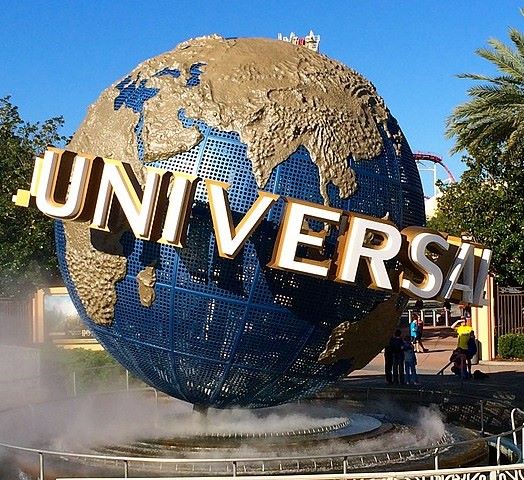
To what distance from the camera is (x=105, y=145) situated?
8.95m

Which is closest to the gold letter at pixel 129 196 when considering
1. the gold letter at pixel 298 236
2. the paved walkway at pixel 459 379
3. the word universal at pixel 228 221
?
the word universal at pixel 228 221

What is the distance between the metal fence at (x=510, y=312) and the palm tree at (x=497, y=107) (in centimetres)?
450

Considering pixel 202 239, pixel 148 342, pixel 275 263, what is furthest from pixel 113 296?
pixel 275 263

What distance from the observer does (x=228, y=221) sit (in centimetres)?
778

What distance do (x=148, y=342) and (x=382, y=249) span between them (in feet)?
8.94

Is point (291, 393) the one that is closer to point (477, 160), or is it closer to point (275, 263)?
point (275, 263)

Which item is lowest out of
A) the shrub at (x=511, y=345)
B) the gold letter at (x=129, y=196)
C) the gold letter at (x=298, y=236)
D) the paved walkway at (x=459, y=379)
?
the paved walkway at (x=459, y=379)

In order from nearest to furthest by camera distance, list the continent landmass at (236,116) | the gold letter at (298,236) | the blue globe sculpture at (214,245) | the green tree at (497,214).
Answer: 1. the gold letter at (298,236)
2. the blue globe sculpture at (214,245)
3. the continent landmass at (236,116)
4. the green tree at (497,214)

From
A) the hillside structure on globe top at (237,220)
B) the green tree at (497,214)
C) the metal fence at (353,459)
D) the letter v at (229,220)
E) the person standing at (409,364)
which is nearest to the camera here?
the metal fence at (353,459)

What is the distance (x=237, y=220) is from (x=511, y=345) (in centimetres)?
1578

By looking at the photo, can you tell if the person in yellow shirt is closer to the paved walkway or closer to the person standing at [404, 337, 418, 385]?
the paved walkway

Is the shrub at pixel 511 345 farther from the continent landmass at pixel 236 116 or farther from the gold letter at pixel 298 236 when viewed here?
the gold letter at pixel 298 236

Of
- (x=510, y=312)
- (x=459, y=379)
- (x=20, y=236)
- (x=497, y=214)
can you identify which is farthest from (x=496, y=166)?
(x=20, y=236)

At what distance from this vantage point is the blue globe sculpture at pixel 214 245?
829cm
